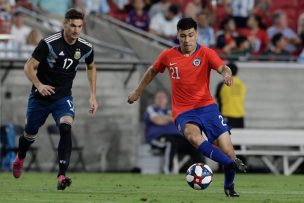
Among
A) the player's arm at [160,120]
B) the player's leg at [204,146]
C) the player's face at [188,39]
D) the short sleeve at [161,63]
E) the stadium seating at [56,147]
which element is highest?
the player's face at [188,39]

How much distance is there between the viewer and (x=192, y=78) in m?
13.6

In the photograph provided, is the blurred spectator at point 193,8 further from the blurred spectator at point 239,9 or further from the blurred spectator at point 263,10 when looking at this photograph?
the blurred spectator at point 263,10

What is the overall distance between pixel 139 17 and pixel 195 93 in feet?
38.3

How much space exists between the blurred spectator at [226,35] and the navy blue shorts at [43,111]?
10.1 meters

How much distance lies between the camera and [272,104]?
23.6 metres

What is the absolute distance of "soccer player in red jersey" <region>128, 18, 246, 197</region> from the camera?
1332cm

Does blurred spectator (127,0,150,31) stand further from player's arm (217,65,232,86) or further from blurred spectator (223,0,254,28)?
player's arm (217,65,232,86)

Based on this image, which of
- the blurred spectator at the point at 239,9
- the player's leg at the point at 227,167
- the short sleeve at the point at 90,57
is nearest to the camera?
the player's leg at the point at 227,167

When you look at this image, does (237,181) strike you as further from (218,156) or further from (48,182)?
(218,156)

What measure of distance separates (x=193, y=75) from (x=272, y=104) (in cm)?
1023

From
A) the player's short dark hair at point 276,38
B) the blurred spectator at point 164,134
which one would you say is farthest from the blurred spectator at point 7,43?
the player's short dark hair at point 276,38

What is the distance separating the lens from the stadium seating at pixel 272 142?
870 inches

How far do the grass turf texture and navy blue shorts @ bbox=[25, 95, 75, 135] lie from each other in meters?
0.90

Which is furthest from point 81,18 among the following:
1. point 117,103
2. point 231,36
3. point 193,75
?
point 231,36
